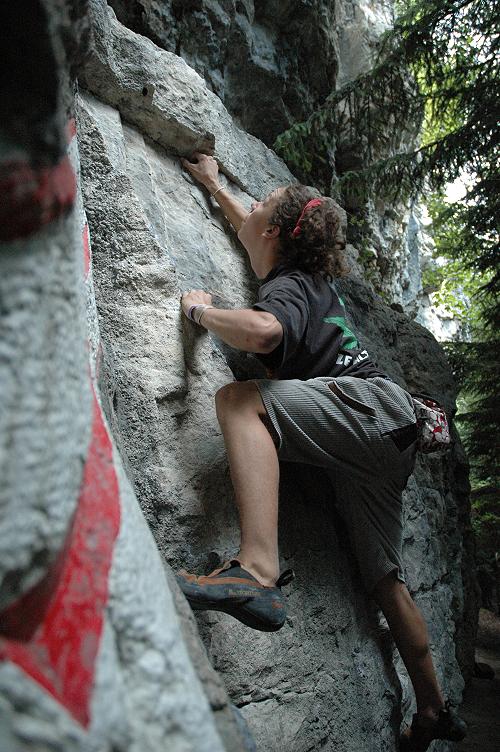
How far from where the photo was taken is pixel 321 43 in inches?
176

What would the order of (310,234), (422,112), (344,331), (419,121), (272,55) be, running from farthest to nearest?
(419,121)
(422,112)
(272,55)
(310,234)
(344,331)

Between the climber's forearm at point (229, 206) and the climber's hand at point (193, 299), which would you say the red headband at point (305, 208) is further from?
the climber's hand at point (193, 299)

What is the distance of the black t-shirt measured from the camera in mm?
2041

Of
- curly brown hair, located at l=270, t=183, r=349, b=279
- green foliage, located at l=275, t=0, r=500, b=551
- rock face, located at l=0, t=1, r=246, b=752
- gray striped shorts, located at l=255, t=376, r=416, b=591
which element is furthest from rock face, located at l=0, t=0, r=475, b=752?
green foliage, located at l=275, t=0, r=500, b=551

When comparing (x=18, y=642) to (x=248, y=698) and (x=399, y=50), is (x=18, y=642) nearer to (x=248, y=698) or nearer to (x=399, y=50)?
(x=248, y=698)

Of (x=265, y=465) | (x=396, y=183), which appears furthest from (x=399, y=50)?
(x=265, y=465)

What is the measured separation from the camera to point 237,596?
5.00 ft

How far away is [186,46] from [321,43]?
1.56 metres

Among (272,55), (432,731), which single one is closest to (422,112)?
(272,55)

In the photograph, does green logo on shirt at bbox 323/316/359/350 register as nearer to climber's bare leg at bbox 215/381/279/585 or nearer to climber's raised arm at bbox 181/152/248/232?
climber's bare leg at bbox 215/381/279/585

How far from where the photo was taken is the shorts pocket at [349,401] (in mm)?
2010

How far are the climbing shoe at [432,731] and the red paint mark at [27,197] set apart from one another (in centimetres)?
255

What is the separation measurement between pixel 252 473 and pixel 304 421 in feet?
0.93

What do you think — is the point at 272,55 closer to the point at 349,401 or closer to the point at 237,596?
the point at 349,401
